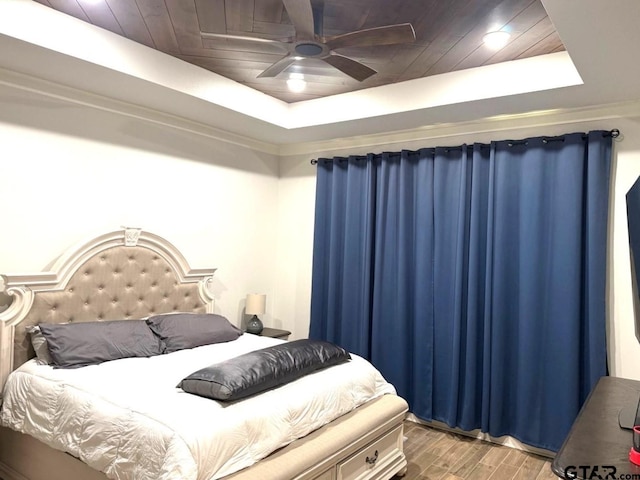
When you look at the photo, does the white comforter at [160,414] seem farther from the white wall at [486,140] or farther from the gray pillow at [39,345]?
the white wall at [486,140]

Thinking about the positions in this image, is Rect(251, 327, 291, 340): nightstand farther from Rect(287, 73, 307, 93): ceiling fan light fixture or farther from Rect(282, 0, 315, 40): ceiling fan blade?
Rect(282, 0, 315, 40): ceiling fan blade

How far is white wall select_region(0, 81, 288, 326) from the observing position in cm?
290

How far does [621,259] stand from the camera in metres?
3.10

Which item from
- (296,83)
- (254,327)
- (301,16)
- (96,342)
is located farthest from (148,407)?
(296,83)

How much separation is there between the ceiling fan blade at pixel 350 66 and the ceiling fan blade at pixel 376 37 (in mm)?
160

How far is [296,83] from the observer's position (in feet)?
11.4

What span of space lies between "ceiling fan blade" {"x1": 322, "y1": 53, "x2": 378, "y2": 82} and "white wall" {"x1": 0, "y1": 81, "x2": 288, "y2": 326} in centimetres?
174

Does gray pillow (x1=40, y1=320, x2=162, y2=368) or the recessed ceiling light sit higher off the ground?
the recessed ceiling light

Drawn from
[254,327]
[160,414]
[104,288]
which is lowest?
[160,414]

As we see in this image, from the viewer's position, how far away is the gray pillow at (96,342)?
263 centimetres

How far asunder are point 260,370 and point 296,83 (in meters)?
2.17

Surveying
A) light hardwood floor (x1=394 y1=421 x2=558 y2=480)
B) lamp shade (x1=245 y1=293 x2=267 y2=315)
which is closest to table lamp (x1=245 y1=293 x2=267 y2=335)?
lamp shade (x1=245 y1=293 x2=267 y2=315)

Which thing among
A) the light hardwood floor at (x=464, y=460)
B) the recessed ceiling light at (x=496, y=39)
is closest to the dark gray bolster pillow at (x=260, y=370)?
the light hardwood floor at (x=464, y=460)

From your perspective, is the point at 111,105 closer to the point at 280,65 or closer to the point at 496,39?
the point at 280,65
